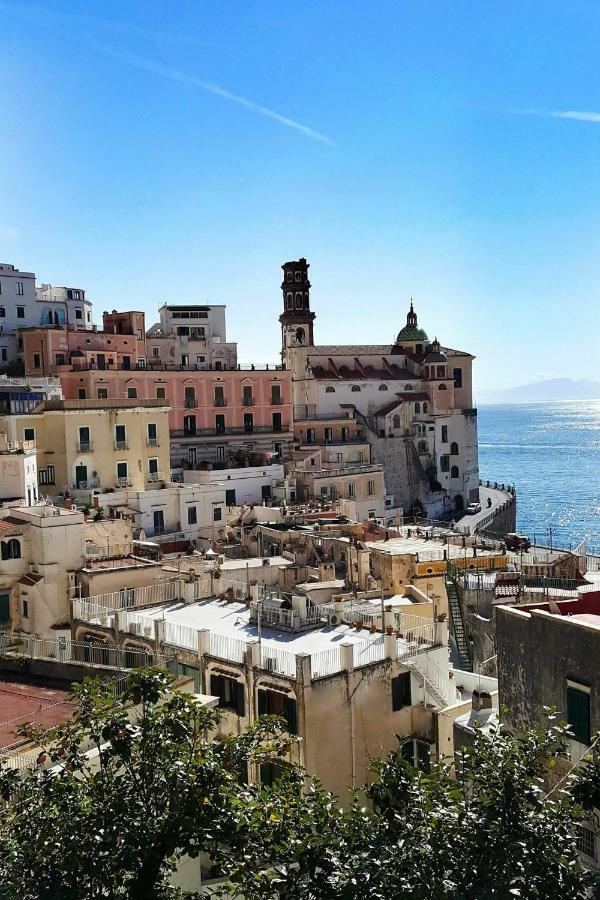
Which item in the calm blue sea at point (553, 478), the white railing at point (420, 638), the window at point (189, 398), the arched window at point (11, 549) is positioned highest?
the window at point (189, 398)

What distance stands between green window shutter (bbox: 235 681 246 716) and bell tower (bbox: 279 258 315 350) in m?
52.9

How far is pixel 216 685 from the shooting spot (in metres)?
17.4

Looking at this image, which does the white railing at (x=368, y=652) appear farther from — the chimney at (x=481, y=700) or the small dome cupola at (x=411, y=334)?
the small dome cupola at (x=411, y=334)

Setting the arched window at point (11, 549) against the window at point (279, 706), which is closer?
the window at point (279, 706)

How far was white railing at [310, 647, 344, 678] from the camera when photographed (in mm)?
15891

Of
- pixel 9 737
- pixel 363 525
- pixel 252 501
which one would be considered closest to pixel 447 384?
pixel 252 501

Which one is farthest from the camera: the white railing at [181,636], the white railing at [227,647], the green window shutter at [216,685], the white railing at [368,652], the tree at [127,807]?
the white railing at [181,636]

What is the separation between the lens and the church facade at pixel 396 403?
208 ft

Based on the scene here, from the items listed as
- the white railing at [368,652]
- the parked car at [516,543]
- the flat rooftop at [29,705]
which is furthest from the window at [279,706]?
the parked car at [516,543]

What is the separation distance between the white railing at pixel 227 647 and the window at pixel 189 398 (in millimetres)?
36240

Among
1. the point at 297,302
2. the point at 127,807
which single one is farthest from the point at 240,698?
the point at 297,302

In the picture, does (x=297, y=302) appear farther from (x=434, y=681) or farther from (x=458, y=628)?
(x=434, y=681)

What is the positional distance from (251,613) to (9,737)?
27.9 ft

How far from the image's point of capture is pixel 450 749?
A: 663 inches
